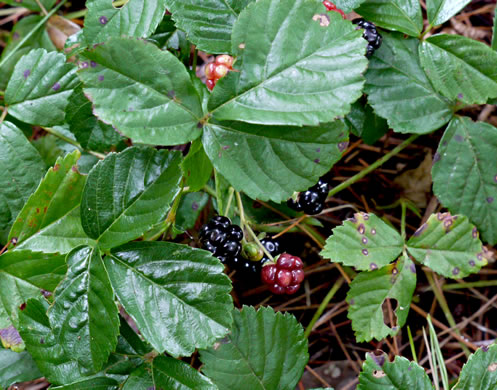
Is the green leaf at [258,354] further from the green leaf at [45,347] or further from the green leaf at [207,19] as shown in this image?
the green leaf at [207,19]

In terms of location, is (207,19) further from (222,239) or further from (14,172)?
(14,172)

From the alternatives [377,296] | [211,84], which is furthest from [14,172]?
[377,296]

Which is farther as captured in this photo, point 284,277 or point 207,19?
point 284,277

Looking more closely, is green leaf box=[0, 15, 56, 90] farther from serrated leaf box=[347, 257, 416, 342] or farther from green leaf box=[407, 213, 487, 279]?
green leaf box=[407, 213, 487, 279]

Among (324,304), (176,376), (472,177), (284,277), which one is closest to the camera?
(176,376)

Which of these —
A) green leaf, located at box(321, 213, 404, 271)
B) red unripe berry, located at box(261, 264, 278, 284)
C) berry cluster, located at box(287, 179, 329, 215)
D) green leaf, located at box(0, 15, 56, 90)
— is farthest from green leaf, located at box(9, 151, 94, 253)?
green leaf, located at box(0, 15, 56, 90)

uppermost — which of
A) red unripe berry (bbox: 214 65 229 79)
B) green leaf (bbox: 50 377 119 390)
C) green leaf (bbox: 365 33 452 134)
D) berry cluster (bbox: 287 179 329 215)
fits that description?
red unripe berry (bbox: 214 65 229 79)

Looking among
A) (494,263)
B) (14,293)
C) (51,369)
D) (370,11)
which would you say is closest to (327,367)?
(494,263)
